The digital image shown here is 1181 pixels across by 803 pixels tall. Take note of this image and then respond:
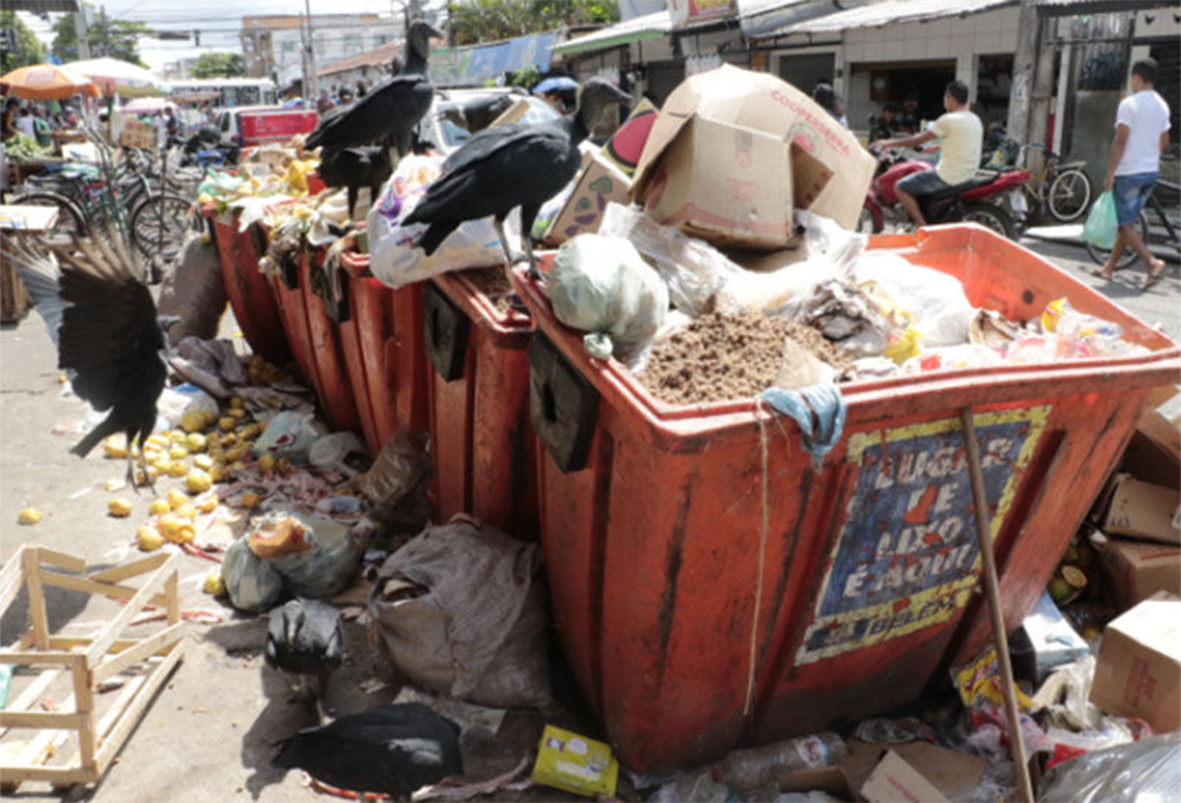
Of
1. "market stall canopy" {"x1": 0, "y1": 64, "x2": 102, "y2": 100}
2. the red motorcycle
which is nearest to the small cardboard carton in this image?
the red motorcycle

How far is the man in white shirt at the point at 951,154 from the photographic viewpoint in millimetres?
7043

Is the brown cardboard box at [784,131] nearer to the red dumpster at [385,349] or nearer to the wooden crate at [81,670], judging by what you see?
the red dumpster at [385,349]

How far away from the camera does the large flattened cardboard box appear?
2.66 meters

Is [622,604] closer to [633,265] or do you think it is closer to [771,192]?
[633,265]

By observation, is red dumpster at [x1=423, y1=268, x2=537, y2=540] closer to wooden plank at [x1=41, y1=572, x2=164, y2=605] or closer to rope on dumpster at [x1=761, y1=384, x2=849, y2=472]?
rope on dumpster at [x1=761, y1=384, x2=849, y2=472]

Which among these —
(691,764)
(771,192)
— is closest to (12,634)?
(691,764)

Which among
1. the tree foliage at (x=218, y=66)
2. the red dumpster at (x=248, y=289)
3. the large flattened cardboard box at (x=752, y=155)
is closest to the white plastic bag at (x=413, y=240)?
the large flattened cardboard box at (x=752, y=155)

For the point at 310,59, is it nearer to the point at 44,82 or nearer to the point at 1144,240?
the point at 44,82

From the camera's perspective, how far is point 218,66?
298 feet

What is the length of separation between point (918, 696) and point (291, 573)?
6.68 feet

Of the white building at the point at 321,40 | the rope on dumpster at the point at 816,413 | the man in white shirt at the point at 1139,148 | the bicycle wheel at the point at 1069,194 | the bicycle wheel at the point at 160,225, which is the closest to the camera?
the rope on dumpster at the point at 816,413

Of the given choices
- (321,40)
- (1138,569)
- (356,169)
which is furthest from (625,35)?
(321,40)

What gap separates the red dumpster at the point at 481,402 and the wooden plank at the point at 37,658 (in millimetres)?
1158

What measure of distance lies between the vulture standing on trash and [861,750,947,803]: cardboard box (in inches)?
104
